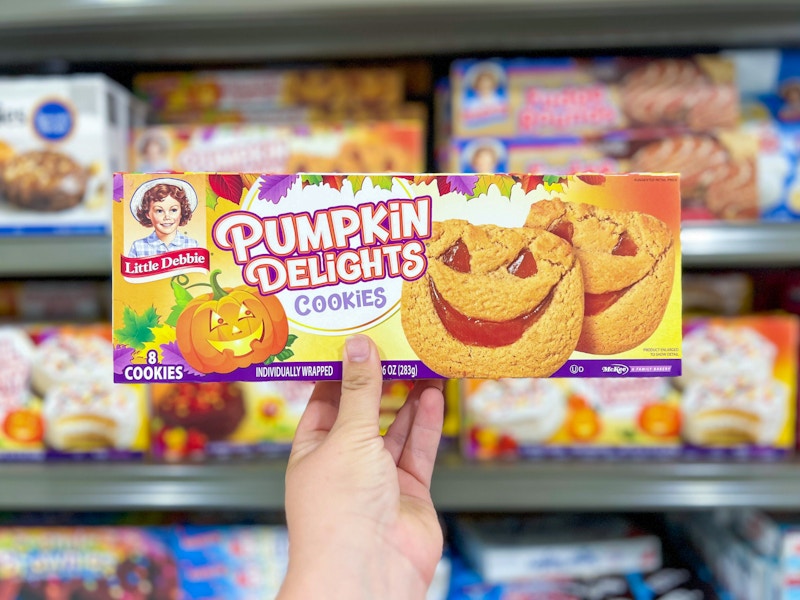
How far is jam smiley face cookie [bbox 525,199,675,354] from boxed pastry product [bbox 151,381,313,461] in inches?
26.5

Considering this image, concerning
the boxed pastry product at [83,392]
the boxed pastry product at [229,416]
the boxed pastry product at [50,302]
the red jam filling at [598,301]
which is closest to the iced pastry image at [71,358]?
the boxed pastry product at [83,392]

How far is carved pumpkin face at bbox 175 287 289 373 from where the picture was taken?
0.77 meters

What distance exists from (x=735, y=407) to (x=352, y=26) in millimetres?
1095

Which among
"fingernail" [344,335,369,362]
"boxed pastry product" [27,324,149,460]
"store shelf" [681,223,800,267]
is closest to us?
"fingernail" [344,335,369,362]

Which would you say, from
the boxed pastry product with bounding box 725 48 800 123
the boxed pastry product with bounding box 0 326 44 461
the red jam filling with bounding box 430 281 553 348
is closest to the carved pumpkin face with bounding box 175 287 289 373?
the red jam filling with bounding box 430 281 553 348

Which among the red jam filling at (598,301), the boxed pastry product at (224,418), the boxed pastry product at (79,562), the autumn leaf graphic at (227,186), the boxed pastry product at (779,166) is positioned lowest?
the boxed pastry product at (79,562)

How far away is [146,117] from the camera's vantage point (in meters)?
1.46

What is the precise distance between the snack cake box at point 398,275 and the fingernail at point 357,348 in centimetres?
2

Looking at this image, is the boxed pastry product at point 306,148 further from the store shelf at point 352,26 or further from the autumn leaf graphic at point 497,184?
the autumn leaf graphic at point 497,184

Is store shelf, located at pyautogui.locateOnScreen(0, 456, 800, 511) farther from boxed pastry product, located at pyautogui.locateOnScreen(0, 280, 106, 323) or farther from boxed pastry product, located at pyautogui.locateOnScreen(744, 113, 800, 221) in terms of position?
boxed pastry product, located at pyautogui.locateOnScreen(744, 113, 800, 221)

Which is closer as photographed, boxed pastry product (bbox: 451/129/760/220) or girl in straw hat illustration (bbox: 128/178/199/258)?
girl in straw hat illustration (bbox: 128/178/199/258)

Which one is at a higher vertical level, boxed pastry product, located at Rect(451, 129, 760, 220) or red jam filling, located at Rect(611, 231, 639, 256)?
boxed pastry product, located at Rect(451, 129, 760, 220)

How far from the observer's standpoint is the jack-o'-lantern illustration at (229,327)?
77cm

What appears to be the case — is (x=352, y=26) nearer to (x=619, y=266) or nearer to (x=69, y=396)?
(x=619, y=266)
